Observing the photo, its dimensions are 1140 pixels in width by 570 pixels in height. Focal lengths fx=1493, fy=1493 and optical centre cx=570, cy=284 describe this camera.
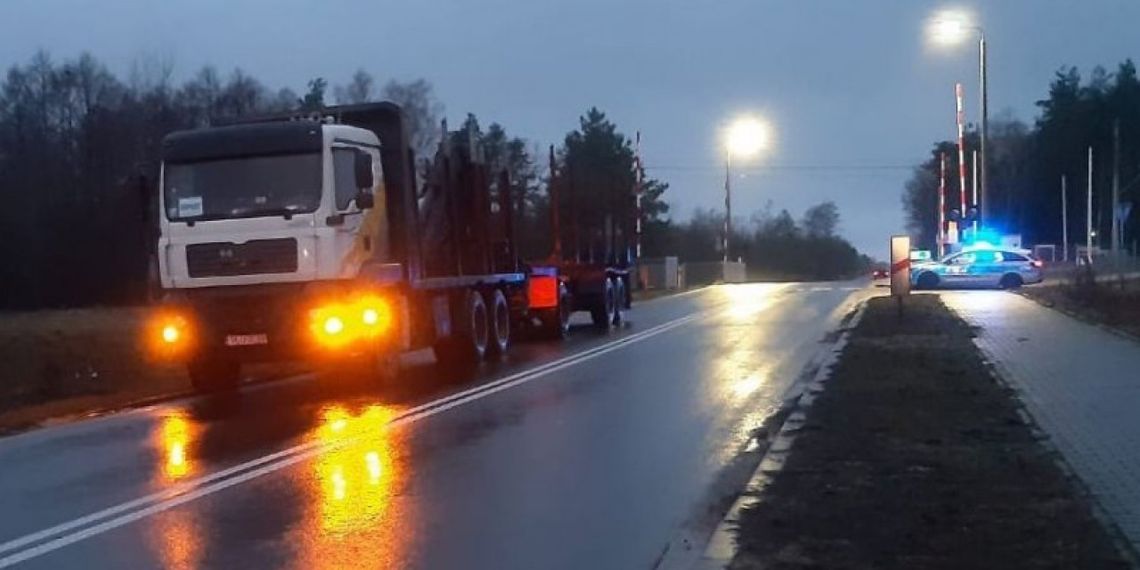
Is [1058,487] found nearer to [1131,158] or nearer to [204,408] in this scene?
[204,408]

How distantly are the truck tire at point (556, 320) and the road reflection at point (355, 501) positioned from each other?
44.4 feet

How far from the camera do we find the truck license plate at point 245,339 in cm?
1841

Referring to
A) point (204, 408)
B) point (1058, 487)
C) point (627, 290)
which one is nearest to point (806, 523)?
point (1058, 487)

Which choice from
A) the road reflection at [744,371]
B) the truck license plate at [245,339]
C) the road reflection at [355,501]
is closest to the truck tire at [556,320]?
the road reflection at [744,371]

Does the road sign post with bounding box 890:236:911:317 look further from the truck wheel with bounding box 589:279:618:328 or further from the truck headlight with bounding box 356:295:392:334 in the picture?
the truck headlight with bounding box 356:295:392:334

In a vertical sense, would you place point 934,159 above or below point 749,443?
above

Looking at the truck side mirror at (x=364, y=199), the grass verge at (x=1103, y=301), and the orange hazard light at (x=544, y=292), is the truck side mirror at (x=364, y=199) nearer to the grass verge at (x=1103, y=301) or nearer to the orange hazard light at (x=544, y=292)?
the orange hazard light at (x=544, y=292)

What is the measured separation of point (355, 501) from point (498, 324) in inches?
584

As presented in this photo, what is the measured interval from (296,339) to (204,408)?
1583 mm

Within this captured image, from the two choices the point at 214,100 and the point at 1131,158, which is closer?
the point at 214,100

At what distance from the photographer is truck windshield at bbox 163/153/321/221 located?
18.5 meters

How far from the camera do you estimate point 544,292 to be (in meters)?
28.2

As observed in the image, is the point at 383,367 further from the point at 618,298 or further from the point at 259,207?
the point at 618,298

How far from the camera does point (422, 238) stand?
842 inches
